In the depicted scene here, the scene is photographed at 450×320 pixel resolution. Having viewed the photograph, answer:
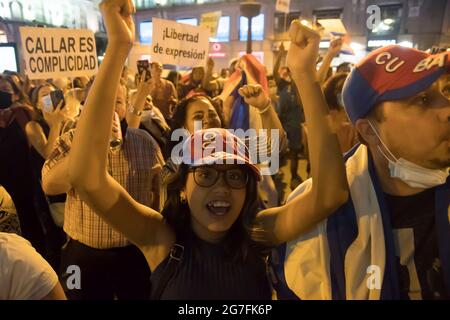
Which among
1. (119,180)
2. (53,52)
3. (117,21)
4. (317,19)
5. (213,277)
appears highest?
(117,21)

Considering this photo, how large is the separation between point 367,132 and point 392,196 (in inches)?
8.3

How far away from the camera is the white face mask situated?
109 cm

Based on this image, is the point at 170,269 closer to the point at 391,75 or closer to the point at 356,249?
the point at 356,249

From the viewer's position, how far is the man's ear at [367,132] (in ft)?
3.77

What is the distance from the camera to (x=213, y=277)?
1348 mm

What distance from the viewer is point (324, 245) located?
119cm

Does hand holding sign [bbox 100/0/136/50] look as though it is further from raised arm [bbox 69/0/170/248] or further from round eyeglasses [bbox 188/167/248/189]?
round eyeglasses [bbox 188/167/248/189]

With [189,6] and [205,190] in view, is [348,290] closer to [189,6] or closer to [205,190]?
[205,190]

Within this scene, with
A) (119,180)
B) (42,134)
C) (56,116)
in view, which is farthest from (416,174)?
(42,134)

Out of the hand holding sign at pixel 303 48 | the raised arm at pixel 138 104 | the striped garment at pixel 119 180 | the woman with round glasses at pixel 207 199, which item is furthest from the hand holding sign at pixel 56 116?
the hand holding sign at pixel 303 48

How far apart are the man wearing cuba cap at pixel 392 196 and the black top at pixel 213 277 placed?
7.5 inches

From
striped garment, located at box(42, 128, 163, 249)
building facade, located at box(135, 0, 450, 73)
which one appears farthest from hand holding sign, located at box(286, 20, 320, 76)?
building facade, located at box(135, 0, 450, 73)

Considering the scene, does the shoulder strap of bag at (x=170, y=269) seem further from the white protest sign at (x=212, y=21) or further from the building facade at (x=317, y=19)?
the building facade at (x=317, y=19)

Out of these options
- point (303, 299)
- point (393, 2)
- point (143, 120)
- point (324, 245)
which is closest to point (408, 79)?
point (324, 245)
